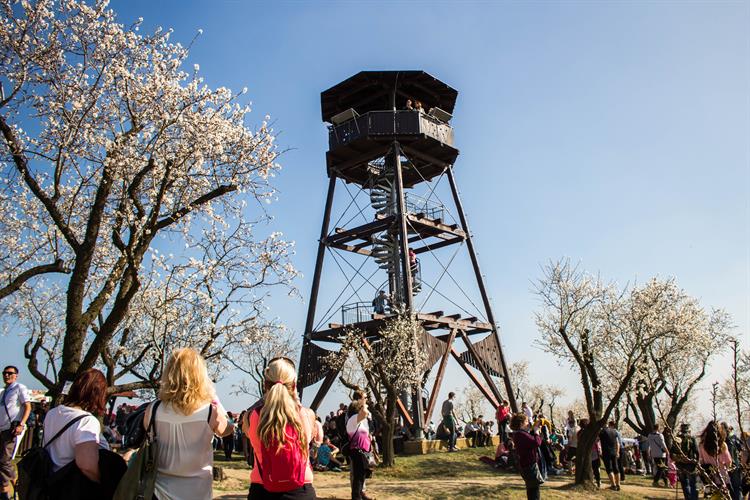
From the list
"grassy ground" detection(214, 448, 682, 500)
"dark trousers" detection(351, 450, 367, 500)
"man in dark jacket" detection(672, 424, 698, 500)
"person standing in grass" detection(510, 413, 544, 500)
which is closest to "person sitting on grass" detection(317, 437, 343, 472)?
"grassy ground" detection(214, 448, 682, 500)

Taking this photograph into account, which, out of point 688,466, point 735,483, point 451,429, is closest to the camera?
point 735,483

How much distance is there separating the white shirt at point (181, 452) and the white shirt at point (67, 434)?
1.94 ft

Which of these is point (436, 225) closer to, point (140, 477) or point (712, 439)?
point (712, 439)

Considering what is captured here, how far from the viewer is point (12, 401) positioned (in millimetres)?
8188

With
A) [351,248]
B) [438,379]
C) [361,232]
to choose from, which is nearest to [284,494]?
[438,379]

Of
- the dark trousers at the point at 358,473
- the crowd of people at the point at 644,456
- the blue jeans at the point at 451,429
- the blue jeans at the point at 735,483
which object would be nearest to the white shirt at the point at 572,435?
the crowd of people at the point at 644,456

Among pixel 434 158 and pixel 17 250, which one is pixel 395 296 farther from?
pixel 17 250

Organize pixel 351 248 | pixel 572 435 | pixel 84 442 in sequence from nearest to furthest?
1. pixel 84 442
2. pixel 572 435
3. pixel 351 248

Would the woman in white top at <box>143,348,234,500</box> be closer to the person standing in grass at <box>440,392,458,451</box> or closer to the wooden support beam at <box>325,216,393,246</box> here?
the person standing in grass at <box>440,392,458,451</box>

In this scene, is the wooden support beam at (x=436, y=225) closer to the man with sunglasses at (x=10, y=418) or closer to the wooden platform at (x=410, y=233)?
the wooden platform at (x=410, y=233)

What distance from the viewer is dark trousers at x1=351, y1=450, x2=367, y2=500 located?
369 inches

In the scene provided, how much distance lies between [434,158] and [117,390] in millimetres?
16850

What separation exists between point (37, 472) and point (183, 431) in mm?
1189

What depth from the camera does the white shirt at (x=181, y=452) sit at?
412 centimetres
